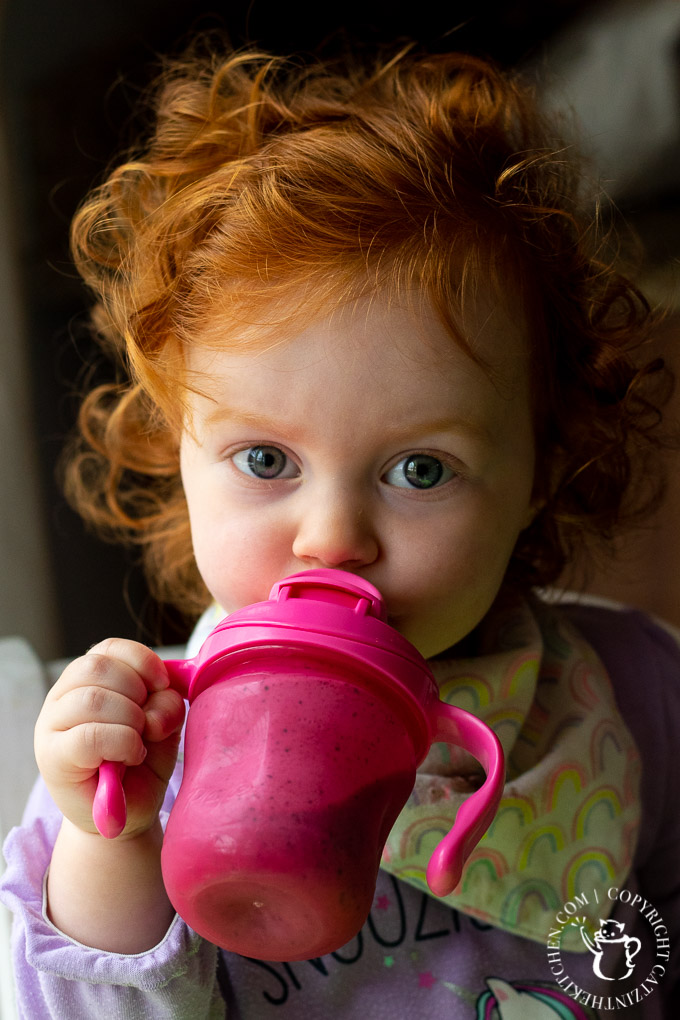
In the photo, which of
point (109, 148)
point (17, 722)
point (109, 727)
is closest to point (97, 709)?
A: point (109, 727)

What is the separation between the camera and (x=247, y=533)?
599mm

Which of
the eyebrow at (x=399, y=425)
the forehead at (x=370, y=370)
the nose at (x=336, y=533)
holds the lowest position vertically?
the nose at (x=336, y=533)

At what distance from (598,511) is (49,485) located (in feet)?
1.56

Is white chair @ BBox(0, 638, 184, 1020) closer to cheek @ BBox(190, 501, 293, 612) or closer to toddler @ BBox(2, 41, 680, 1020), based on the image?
toddler @ BBox(2, 41, 680, 1020)

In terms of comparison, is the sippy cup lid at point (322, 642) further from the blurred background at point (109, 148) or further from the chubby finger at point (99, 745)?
the blurred background at point (109, 148)

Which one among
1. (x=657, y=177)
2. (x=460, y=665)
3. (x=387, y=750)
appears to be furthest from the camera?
(x=657, y=177)

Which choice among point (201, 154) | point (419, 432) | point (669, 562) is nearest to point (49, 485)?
point (201, 154)

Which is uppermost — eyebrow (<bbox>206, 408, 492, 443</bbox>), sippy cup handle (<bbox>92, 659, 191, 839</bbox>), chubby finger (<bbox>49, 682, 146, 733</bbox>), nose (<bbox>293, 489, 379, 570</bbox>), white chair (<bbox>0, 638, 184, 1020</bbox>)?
eyebrow (<bbox>206, 408, 492, 443</bbox>)

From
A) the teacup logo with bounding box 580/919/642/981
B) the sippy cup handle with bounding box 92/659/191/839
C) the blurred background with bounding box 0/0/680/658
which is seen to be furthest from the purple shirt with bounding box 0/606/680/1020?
the blurred background with bounding box 0/0/680/658

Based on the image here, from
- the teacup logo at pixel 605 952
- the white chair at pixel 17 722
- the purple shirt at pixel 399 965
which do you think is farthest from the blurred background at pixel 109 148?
the teacup logo at pixel 605 952

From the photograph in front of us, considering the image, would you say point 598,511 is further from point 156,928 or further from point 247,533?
point 156,928

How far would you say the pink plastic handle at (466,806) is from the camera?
451 millimetres

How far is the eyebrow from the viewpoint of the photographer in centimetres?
58

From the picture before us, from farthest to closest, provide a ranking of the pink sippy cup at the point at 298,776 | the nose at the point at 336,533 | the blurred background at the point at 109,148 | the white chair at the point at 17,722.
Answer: the blurred background at the point at 109,148 < the white chair at the point at 17,722 < the nose at the point at 336,533 < the pink sippy cup at the point at 298,776
